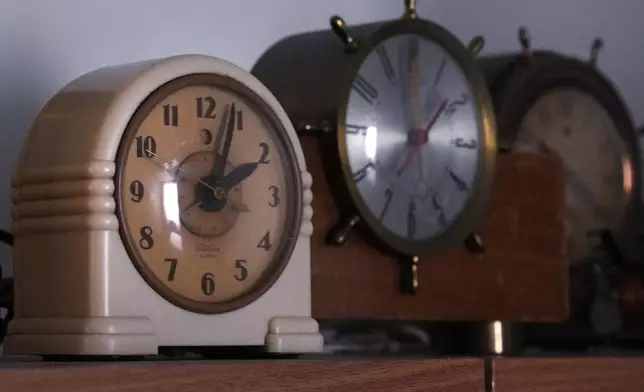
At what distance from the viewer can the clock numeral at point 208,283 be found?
0.85m

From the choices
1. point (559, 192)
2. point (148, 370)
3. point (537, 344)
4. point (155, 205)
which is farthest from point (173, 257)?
point (537, 344)

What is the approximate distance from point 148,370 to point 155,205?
6.3 inches

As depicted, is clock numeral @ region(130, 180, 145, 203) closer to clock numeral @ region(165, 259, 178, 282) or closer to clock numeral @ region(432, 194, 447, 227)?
clock numeral @ region(165, 259, 178, 282)

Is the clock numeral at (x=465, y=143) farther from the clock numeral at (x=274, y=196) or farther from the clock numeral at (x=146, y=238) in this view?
the clock numeral at (x=146, y=238)

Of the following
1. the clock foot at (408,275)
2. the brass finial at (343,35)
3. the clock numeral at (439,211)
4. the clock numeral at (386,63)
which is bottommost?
the clock foot at (408,275)

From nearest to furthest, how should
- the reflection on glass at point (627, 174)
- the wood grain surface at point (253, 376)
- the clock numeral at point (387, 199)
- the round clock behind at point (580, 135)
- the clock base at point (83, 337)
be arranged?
the wood grain surface at point (253, 376) → the clock base at point (83, 337) → the clock numeral at point (387, 199) → the round clock behind at point (580, 135) → the reflection on glass at point (627, 174)

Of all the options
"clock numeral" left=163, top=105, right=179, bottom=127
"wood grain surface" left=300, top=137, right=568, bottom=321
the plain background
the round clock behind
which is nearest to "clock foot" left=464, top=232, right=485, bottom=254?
"wood grain surface" left=300, top=137, right=568, bottom=321

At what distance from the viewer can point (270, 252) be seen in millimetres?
904

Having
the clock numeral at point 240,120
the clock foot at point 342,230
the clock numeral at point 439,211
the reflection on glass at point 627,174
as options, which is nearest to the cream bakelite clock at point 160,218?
the clock numeral at point 240,120

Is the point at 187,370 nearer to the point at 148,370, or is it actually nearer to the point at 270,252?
the point at 148,370

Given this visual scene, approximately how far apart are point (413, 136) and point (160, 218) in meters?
0.36

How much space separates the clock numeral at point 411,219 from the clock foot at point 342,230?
0.08 m

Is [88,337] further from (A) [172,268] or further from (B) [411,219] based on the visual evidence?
(B) [411,219]

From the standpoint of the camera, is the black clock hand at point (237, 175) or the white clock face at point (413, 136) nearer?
the black clock hand at point (237, 175)
